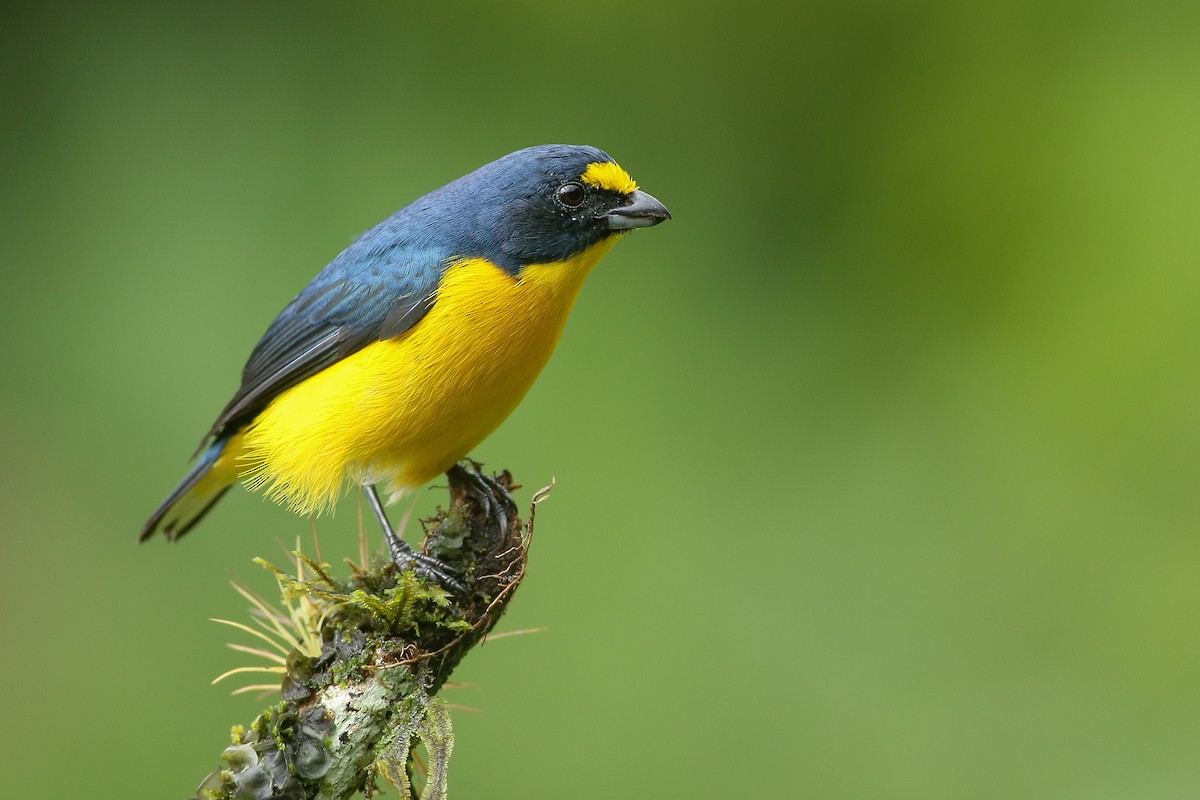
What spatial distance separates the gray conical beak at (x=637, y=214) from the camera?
Result: 4.25 metres

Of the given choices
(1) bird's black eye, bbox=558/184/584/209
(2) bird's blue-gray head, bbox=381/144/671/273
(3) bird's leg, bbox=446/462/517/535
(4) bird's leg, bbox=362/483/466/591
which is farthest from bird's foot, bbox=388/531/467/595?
(1) bird's black eye, bbox=558/184/584/209

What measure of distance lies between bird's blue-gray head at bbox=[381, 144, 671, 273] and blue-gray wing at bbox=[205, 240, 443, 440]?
6.9 inches

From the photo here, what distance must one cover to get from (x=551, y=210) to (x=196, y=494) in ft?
6.34

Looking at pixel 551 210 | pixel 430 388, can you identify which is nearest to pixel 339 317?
pixel 430 388

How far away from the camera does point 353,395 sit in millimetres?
4137

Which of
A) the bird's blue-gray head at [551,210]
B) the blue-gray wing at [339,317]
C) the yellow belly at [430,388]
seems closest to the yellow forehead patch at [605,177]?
the bird's blue-gray head at [551,210]

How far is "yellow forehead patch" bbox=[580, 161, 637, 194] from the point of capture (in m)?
4.24

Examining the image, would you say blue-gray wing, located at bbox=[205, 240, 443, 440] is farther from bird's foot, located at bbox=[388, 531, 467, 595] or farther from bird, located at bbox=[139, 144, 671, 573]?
bird's foot, located at bbox=[388, 531, 467, 595]

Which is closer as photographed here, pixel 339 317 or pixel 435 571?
pixel 435 571

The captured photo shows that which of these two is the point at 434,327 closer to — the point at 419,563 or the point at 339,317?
the point at 339,317

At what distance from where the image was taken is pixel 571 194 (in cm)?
425

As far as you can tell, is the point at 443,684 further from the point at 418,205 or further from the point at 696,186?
the point at 696,186

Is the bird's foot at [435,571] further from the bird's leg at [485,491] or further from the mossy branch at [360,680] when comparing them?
the bird's leg at [485,491]

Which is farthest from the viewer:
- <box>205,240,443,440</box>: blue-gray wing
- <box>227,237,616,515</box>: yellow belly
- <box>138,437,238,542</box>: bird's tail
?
<box>138,437,238,542</box>: bird's tail
